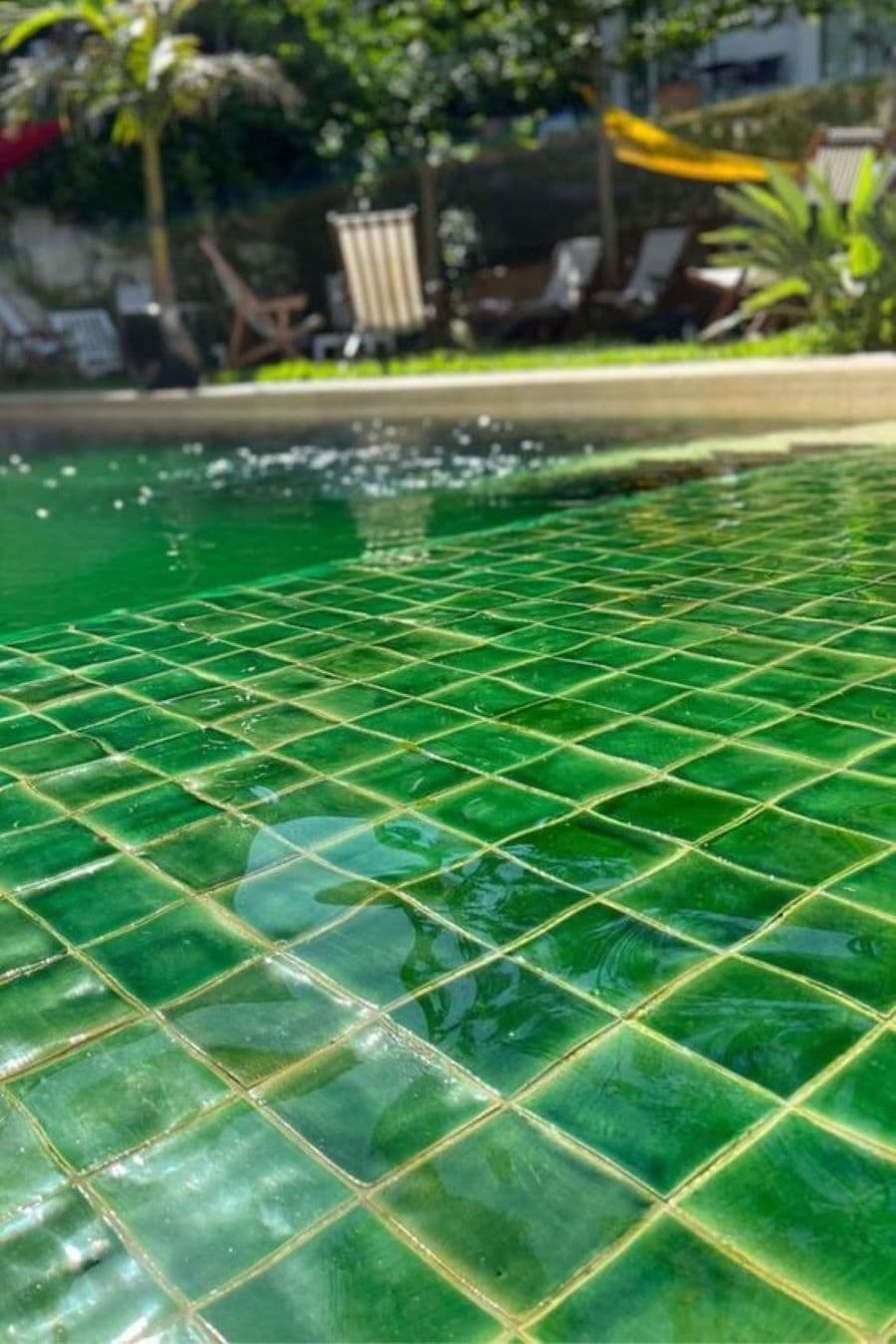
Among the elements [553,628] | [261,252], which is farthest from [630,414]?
[261,252]

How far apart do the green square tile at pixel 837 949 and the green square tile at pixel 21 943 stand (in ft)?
3.09

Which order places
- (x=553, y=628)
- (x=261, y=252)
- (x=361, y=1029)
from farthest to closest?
1. (x=261, y=252)
2. (x=553, y=628)
3. (x=361, y=1029)

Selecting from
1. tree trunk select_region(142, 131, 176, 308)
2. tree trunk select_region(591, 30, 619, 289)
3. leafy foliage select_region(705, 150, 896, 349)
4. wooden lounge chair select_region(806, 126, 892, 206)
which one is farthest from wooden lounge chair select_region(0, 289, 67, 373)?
leafy foliage select_region(705, 150, 896, 349)

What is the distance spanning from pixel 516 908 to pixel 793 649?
4.13 ft

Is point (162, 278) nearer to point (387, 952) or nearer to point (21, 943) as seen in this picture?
point (21, 943)

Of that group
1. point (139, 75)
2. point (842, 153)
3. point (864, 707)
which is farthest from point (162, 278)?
point (864, 707)

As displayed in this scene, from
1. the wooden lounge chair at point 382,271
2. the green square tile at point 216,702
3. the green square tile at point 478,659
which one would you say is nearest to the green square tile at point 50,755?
the green square tile at point 216,702

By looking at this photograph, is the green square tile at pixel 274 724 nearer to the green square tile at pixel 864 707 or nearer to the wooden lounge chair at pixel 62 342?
the green square tile at pixel 864 707

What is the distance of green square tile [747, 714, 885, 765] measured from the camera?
223 centimetres

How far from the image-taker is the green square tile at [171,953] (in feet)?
5.55

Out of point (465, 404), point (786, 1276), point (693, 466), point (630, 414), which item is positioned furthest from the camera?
point (465, 404)

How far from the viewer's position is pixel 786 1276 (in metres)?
1.18

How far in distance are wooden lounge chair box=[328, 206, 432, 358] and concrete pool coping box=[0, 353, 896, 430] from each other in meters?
1.47

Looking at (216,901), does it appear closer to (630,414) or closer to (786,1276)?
(786,1276)
